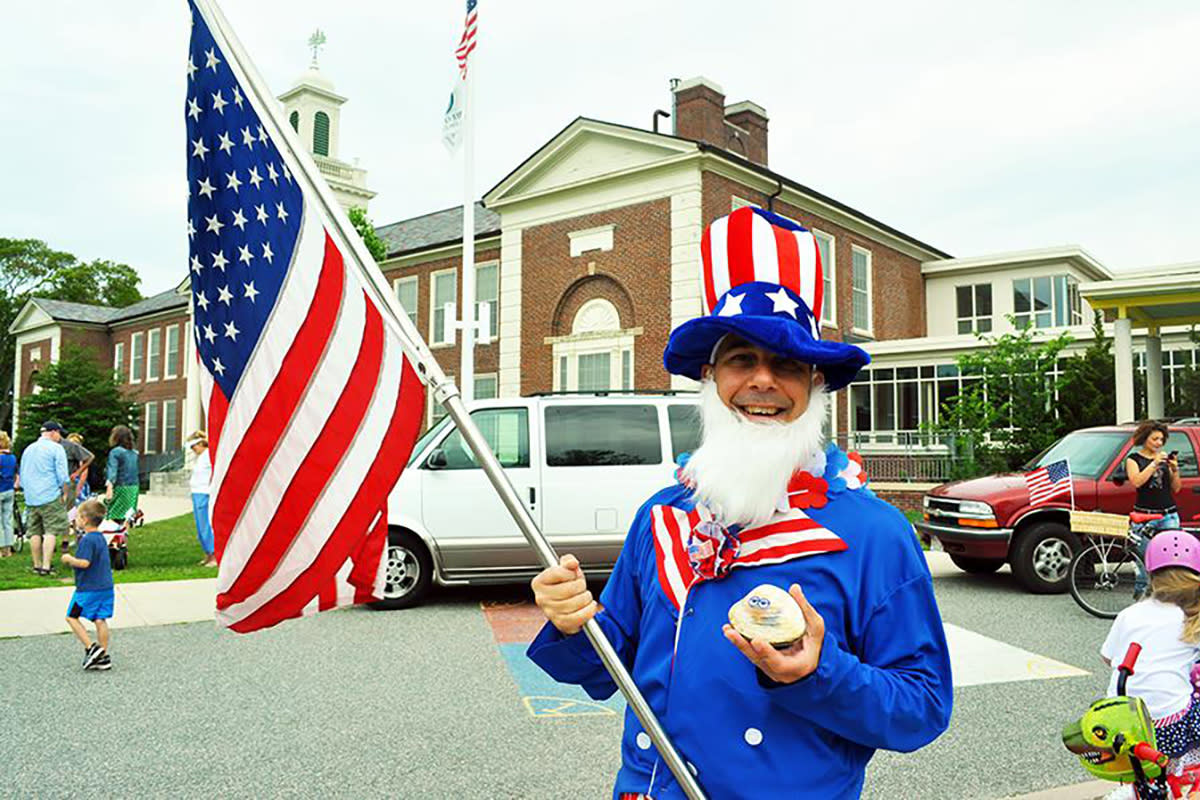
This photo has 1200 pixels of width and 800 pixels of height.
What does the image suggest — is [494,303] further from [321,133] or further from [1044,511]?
[1044,511]

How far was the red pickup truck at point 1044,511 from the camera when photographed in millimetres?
10211

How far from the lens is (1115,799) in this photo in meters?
4.12

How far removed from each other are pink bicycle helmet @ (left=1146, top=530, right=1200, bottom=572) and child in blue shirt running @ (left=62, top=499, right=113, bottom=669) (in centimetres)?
673

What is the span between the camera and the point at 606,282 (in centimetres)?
2719

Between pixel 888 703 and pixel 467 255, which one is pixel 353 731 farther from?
pixel 467 255

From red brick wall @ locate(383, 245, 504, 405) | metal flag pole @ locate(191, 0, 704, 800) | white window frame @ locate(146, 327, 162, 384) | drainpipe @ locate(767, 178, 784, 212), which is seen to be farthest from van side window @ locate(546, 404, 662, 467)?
white window frame @ locate(146, 327, 162, 384)

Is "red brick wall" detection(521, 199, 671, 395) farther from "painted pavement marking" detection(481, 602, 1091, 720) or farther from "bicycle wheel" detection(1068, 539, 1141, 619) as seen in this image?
"painted pavement marking" detection(481, 602, 1091, 720)

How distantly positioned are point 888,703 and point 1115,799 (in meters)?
3.19

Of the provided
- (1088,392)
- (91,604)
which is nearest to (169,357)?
(1088,392)

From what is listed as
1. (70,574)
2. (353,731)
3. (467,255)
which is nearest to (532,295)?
(467,255)

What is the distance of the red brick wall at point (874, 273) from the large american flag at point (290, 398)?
23156mm

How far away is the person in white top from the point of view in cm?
1212

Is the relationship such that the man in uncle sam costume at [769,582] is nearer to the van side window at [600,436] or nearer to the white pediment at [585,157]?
the van side window at [600,436]

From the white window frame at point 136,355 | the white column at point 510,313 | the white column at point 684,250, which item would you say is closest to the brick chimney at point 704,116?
the white column at point 684,250
